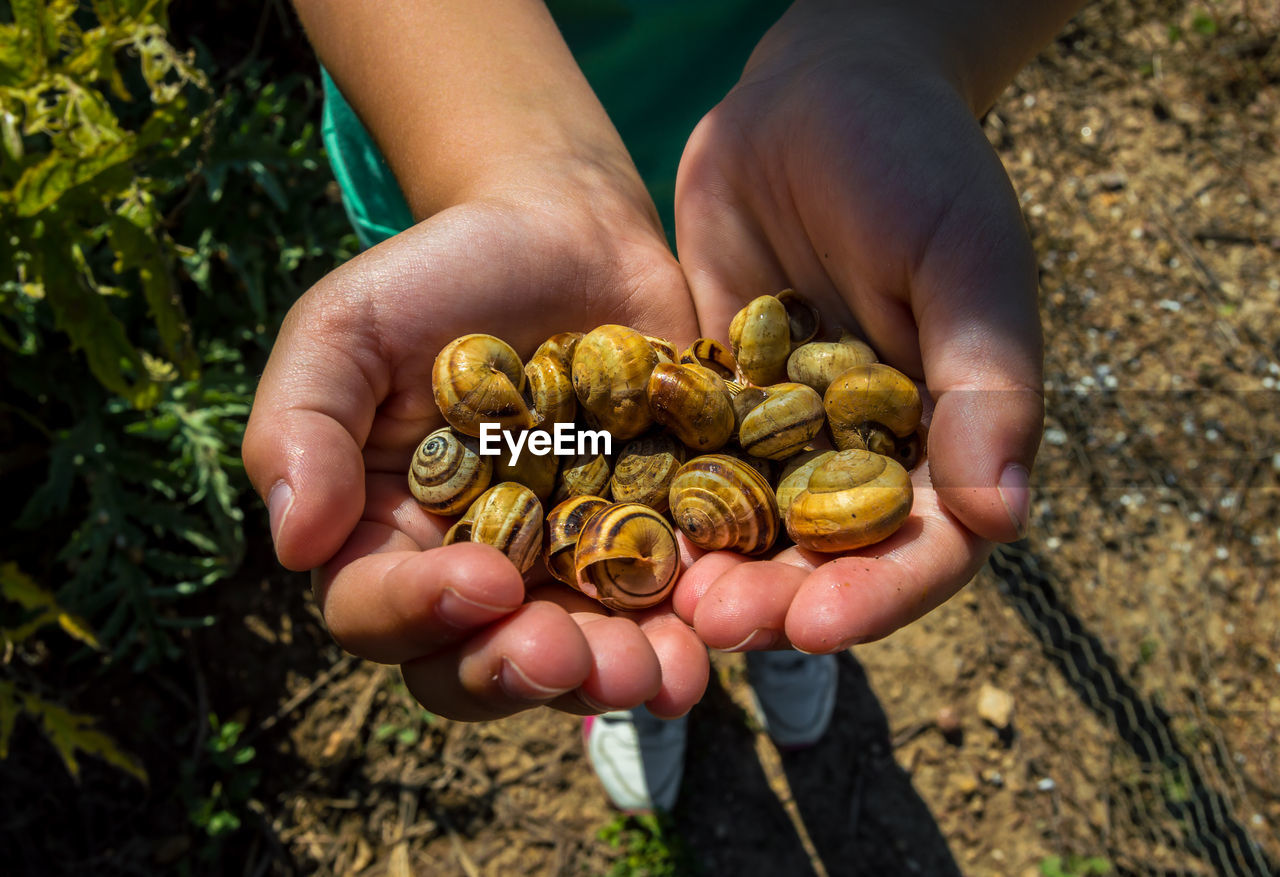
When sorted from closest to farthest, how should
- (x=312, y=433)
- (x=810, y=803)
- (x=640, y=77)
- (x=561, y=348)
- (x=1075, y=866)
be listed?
(x=312, y=433), (x=561, y=348), (x=640, y=77), (x=1075, y=866), (x=810, y=803)

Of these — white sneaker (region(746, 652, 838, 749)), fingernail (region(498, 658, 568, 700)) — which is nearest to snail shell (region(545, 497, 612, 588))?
fingernail (region(498, 658, 568, 700))

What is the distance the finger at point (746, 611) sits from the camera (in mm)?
2596

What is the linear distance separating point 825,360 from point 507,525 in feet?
4.08

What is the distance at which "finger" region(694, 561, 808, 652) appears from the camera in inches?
102

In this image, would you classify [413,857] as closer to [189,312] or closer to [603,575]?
[603,575]

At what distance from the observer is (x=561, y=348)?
3350 millimetres

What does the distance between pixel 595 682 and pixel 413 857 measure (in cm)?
271

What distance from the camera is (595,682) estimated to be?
2455mm

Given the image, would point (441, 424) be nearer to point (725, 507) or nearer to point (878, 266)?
point (725, 507)

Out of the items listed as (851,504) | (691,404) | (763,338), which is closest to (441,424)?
(691,404)

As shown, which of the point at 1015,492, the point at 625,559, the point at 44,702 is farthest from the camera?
the point at 44,702

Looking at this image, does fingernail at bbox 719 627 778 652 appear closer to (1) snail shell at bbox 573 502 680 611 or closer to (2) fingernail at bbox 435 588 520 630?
(1) snail shell at bbox 573 502 680 611

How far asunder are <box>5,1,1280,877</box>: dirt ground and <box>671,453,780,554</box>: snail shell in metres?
2.33

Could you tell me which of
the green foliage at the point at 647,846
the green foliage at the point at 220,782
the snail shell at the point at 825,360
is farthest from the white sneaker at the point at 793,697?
the green foliage at the point at 220,782
